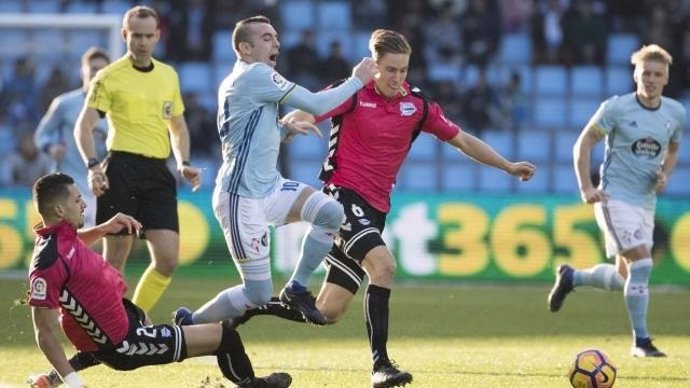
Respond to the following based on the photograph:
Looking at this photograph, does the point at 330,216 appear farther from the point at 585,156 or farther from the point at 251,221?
the point at 585,156

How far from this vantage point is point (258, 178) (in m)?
8.63

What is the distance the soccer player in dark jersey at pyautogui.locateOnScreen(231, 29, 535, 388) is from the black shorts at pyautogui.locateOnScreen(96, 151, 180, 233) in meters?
1.42

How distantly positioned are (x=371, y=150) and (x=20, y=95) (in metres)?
11.0

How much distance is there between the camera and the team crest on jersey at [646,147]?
1123 cm

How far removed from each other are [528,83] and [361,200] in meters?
13.5

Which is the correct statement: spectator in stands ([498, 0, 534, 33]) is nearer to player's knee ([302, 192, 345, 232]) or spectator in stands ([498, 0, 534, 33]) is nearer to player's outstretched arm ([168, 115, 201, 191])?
player's outstretched arm ([168, 115, 201, 191])

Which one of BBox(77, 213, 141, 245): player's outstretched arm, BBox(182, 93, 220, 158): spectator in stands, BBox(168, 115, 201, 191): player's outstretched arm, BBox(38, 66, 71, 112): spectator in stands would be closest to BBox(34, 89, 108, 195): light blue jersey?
BBox(168, 115, 201, 191): player's outstretched arm

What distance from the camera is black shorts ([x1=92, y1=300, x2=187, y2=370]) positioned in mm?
7758

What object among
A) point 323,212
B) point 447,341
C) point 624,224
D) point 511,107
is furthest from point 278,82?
point 511,107

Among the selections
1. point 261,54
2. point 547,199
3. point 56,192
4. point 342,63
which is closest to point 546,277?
point 547,199

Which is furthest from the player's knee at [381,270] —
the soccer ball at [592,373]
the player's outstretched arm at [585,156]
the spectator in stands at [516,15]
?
the spectator in stands at [516,15]

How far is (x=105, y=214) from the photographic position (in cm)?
1062

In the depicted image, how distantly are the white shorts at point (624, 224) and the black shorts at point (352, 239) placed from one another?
2493 mm

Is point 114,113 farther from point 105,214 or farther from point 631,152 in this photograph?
point 631,152
